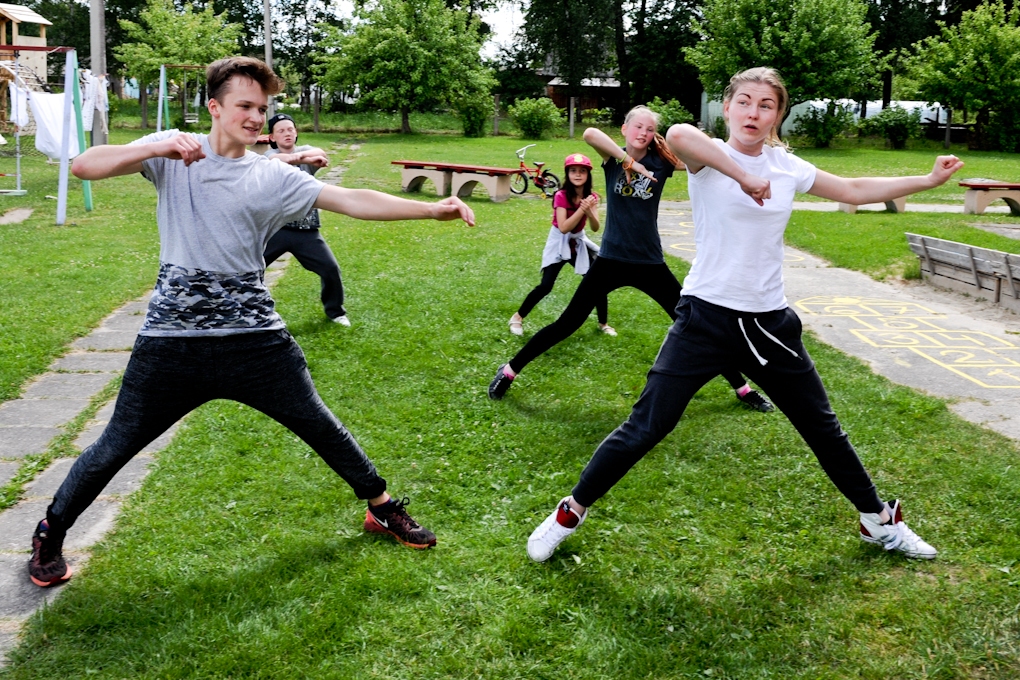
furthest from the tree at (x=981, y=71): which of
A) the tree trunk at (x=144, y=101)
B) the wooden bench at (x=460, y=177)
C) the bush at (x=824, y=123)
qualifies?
the tree trunk at (x=144, y=101)

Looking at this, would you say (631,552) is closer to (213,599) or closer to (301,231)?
(213,599)

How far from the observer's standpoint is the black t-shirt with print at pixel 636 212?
19.7 feet

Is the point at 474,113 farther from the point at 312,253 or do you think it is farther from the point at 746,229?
the point at 746,229

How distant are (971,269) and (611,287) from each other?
18.5 ft

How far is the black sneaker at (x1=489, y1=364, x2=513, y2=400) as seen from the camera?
6.38 m

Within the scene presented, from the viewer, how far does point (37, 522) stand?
4.41 m

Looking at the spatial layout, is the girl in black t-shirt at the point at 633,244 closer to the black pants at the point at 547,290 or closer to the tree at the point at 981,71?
the black pants at the point at 547,290

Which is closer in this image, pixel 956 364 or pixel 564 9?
pixel 956 364

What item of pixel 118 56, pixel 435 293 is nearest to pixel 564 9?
pixel 118 56

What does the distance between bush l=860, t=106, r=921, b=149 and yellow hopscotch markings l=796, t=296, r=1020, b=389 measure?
93.7 feet

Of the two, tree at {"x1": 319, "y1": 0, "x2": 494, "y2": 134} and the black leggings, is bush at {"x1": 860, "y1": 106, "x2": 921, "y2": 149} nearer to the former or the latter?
tree at {"x1": 319, "y1": 0, "x2": 494, "y2": 134}

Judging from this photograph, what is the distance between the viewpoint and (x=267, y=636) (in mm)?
3457

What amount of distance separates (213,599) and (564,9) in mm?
51497

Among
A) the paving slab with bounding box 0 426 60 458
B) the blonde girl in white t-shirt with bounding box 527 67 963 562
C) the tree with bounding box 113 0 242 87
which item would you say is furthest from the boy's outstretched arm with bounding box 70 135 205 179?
the tree with bounding box 113 0 242 87
